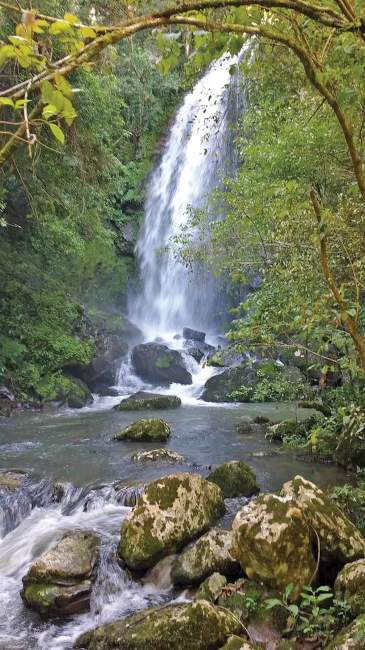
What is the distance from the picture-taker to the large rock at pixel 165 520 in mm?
4793

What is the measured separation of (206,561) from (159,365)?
443 inches

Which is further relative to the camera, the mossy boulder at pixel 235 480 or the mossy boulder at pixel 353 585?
the mossy boulder at pixel 235 480

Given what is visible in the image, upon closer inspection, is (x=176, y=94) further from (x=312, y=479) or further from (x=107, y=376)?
(x=312, y=479)

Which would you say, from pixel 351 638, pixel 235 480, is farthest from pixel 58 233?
pixel 351 638

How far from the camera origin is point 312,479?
6637 mm

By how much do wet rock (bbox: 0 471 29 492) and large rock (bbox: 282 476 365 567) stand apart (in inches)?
150

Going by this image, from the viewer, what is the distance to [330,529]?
166 inches

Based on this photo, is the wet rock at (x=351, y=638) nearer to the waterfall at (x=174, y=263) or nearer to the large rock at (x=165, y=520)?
the large rock at (x=165, y=520)

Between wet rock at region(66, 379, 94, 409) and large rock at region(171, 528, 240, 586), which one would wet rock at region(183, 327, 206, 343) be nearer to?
wet rock at region(66, 379, 94, 409)

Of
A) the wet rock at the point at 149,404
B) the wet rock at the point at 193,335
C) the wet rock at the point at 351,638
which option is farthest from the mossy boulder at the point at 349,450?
the wet rock at the point at 193,335

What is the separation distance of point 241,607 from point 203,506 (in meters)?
1.43

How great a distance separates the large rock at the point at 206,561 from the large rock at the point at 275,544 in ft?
1.05

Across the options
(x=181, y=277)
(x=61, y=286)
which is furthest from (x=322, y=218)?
(x=181, y=277)

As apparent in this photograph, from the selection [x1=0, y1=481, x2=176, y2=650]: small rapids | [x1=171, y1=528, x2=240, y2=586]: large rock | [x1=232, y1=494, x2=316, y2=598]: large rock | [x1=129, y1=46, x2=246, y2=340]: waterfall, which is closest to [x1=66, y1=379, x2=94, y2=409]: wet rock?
[x1=0, y1=481, x2=176, y2=650]: small rapids
